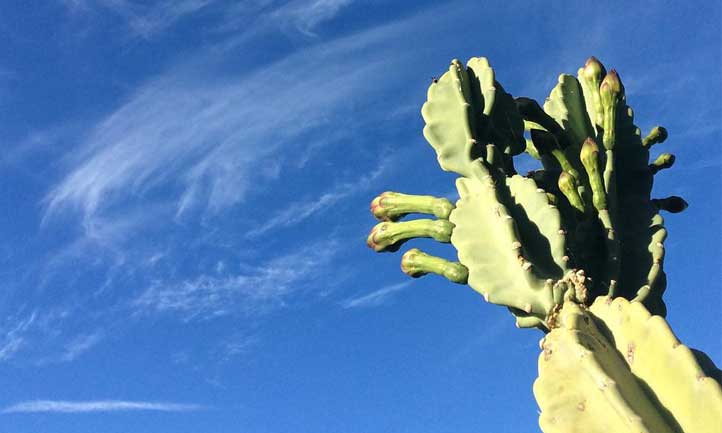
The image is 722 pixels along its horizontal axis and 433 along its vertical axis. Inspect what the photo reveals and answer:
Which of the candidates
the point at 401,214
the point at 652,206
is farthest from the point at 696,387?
the point at 401,214

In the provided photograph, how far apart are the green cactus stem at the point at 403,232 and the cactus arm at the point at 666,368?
3.18 ft

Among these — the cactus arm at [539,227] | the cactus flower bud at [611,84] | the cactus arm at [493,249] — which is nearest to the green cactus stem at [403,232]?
the cactus arm at [493,249]

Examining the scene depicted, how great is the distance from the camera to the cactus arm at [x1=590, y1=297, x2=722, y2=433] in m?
2.34

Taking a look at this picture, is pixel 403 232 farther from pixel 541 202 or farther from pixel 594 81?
pixel 594 81

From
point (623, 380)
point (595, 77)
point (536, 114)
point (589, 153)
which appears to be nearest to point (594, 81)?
point (595, 77)

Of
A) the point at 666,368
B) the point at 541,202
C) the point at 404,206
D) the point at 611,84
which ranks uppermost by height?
the point at 611,84

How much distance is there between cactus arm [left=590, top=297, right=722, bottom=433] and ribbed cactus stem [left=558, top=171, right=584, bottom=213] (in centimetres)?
84

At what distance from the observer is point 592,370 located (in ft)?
8.21

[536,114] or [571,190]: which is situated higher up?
[536,114]

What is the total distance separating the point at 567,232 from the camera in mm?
3408

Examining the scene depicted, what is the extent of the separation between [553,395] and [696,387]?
1.37ft

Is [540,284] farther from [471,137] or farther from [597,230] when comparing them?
[471,137]

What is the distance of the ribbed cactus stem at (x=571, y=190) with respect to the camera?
350 centimetres

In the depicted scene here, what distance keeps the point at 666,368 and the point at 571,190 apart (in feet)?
3.92
